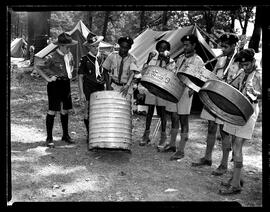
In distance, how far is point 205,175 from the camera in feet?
19.3

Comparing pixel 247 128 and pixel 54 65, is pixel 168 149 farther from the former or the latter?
pixel 54 65

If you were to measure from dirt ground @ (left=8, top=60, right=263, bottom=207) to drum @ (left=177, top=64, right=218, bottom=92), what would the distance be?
1405mm

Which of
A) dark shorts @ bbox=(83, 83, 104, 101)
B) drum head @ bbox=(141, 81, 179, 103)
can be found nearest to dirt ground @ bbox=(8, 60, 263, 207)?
dark shorts @ bbox=(83, 83, 104, 101)

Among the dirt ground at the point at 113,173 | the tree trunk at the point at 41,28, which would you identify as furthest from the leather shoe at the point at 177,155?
the tree trunk at the point at 41,28

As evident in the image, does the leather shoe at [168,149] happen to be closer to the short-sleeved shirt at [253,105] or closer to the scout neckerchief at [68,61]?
the short-sleeved shirt at [253,105]

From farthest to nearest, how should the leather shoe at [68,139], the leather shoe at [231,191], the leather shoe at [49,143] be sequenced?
the leather shoe at [68,139] → the leather shoe at [49,143] → the leather shoe at [231,191]

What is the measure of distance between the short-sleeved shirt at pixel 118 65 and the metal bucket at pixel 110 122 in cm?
73

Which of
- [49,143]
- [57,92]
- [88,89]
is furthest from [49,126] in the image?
[88,89]

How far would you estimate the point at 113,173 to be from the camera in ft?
19.0

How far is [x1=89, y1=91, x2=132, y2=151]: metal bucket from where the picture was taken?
6.05 metres

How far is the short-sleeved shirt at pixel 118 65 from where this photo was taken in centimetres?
680

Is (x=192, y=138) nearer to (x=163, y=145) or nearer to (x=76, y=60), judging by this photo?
(x=163, y=145)
